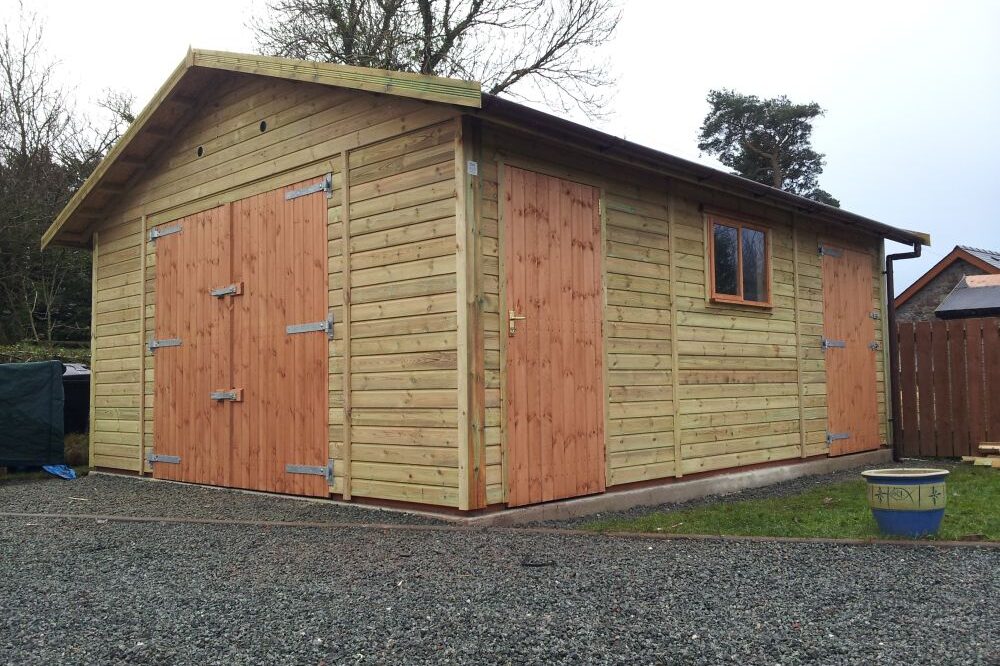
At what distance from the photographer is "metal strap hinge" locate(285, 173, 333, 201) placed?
7.25 m

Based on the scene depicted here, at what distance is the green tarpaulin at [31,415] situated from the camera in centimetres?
1002

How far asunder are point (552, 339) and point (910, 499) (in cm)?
277

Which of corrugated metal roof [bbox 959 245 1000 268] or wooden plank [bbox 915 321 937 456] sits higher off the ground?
corrugated metal roof [bbox 959 245 1000 268]

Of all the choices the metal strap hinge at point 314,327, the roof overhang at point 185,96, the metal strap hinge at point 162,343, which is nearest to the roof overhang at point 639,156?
the roof overhang at point 185,96

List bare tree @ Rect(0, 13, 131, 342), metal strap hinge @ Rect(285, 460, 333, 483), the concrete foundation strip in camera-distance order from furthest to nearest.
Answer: bare tree @ Rect(0, 13, 131, 342), metal strap hinge @ Rect(285, 460, 333, 483), the concrete foundation strip

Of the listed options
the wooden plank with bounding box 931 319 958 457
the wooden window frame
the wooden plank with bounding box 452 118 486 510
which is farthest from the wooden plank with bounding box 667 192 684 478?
the wooden plank with bounding box 931 319 958 457

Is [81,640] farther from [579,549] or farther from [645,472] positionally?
[645,472]

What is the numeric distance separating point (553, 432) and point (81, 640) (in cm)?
385

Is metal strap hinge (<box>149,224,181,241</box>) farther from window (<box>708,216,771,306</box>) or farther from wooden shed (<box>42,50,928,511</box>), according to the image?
window (<box>708,216,771,306</box>)

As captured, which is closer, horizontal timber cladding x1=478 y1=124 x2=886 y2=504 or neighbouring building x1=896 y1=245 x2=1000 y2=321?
horizontal timber cladding x1=478 y1=124 x2=886 y2=504

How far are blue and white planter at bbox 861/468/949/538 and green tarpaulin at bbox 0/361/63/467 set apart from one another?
9.21 metres

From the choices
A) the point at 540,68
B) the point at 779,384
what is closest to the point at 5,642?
the point at 779,384

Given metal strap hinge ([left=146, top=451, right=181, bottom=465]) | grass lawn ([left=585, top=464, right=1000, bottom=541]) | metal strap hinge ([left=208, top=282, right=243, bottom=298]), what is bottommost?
grass lawn ([left=585, top=464, right=1000, bottom=541])

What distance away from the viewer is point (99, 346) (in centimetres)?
1025
